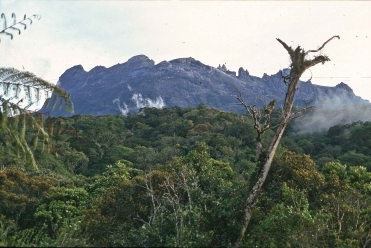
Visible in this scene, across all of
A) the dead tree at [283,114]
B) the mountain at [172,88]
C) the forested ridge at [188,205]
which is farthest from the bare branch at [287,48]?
the mountain at [172,88]

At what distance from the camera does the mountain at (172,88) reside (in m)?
156

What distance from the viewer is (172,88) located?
167125 mm

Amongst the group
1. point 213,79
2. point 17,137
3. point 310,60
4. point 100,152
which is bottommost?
point 100,152

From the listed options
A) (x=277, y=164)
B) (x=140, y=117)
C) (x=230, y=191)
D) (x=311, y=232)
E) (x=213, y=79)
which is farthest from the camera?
(x=213, y=79)

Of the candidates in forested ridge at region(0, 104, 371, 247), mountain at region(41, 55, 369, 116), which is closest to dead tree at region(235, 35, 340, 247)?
forested ridge at region(0, 104, 371, 247)

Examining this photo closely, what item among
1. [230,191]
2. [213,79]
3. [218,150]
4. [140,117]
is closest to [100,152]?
[218,150]

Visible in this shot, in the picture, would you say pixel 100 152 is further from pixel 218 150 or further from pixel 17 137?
pixel 17 137

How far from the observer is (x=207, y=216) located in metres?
9.59

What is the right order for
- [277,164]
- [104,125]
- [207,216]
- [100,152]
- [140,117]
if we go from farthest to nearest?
1. [140,117]
2. [104,125]
3. [100,152]
4. [277,164]
5. [207,216]

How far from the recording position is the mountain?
156 metres

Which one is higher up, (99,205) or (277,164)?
(277,164)

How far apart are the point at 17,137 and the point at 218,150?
1344 inches

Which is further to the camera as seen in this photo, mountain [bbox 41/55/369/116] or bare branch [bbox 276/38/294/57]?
mountain [bbox 41/55/369/116]

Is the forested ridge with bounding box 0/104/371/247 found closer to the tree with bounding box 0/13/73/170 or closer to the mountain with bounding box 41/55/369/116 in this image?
the tree with bounding box 0/13/73/170
